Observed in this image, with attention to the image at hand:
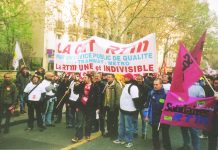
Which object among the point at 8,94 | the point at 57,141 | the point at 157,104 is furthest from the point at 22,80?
the point at 157,104

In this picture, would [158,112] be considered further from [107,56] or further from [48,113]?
[48,113]

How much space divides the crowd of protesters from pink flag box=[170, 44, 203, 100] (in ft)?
2.53

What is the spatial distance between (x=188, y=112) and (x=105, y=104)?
263 cm

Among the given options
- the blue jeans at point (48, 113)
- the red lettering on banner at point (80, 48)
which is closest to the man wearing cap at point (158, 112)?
the red lettering on banner at point (80, 48)

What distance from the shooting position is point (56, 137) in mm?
10086

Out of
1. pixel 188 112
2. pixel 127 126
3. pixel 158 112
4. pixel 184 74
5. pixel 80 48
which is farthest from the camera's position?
pixel 80 48

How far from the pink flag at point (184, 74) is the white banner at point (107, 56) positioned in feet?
3.43

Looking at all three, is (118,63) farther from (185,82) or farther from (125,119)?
(185,82)

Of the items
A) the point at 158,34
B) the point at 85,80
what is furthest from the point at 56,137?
the point at 158,34

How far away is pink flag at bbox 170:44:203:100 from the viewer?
7.73 m

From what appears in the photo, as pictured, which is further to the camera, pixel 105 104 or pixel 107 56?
pixel 105 104

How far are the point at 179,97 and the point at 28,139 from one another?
4.13 m

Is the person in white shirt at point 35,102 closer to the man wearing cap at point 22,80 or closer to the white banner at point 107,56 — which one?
the white banner at point 107,56

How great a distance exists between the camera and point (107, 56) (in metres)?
9.77
